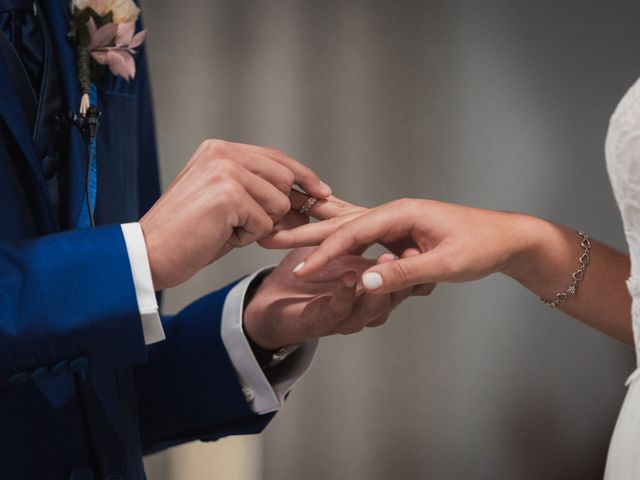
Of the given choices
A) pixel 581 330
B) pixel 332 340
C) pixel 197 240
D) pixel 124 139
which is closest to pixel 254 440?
pixel 332 340

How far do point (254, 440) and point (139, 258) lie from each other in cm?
190

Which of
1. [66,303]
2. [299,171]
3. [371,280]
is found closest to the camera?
[66,303]

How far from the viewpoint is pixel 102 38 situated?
119cm

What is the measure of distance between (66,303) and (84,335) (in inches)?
1.6

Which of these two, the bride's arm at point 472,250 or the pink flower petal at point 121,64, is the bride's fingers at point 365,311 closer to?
the bride's arm at point 472,250

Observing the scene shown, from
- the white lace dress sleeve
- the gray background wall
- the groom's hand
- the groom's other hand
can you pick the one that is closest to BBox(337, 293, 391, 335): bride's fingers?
the groom's hand

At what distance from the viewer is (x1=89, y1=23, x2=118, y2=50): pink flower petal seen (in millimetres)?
1186

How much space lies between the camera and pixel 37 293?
876 mm

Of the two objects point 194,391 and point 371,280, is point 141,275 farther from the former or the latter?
point 194,391

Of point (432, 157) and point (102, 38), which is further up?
point (102, 38)

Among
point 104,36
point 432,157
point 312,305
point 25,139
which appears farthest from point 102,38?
point 432,157

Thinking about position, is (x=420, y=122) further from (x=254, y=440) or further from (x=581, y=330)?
(x=254, y=440)

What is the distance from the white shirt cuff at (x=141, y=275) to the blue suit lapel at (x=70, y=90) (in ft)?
0.56

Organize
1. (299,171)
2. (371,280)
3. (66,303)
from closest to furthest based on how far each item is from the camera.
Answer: (66,303) → (371,280) → (299,171)
